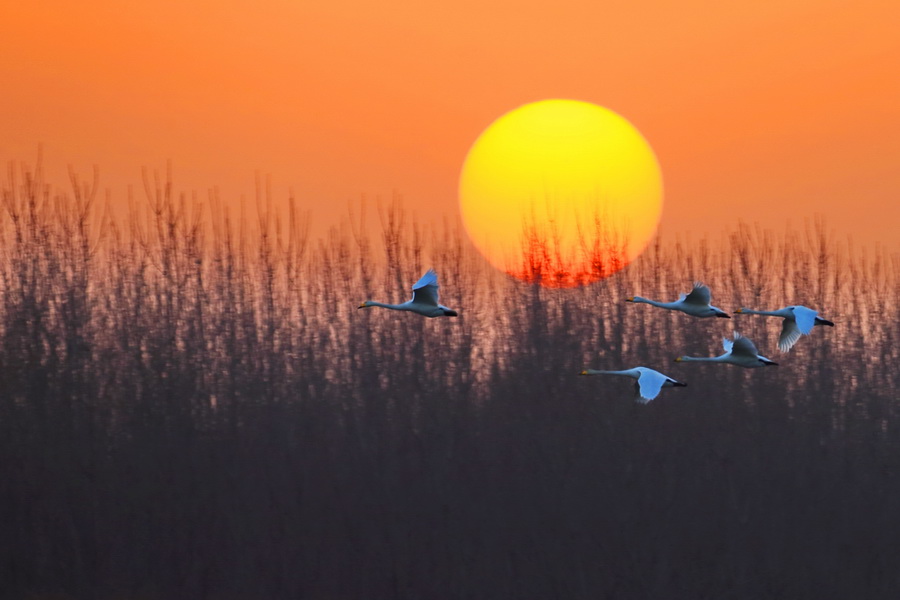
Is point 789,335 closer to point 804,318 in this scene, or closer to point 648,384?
point 804,318

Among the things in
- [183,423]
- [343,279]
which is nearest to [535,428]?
[343,279]

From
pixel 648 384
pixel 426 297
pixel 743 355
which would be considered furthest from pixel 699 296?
pixel 426 297

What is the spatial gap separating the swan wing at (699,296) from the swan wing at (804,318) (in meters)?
1.22

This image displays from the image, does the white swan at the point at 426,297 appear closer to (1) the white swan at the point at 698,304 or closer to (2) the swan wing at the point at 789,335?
(1) the white swan at the point at 698,304

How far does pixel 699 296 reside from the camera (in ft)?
59.8

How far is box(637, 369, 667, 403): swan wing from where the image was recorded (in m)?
16.3

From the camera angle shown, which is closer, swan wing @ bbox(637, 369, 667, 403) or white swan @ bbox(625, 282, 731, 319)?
swan wing @ bbox(637, 369, 667, 403)

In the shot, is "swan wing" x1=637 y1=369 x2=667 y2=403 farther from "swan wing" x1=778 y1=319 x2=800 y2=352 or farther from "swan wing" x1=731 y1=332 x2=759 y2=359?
"swan wing" x1=778 y1=319 x2=800 y2=352

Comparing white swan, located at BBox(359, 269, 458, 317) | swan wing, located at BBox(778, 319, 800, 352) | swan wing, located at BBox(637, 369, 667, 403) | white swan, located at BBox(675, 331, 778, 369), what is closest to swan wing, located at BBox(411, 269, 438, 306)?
white swan, located at BBox(359, 269, 458, 317)

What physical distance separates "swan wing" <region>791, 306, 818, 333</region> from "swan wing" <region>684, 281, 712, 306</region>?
1220 mm

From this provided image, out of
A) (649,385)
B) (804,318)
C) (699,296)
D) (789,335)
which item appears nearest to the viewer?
(649,385)

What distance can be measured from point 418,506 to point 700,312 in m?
8.91

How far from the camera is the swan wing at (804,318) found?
16.9 m

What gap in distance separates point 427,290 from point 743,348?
185 inches
